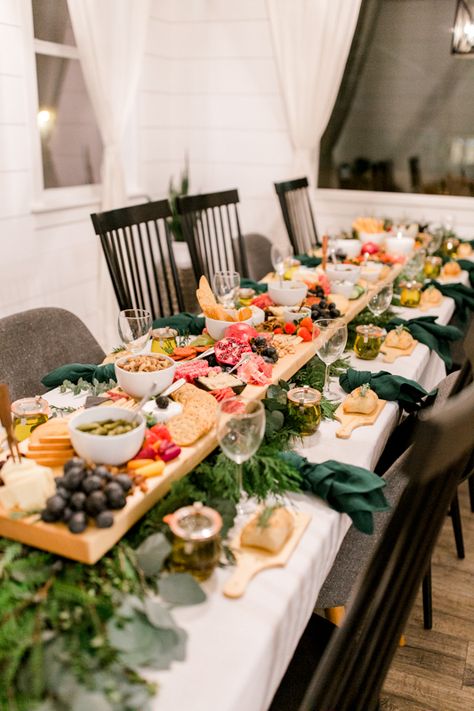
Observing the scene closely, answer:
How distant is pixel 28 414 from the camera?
52.1 inches

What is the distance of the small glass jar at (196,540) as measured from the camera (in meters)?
0.91

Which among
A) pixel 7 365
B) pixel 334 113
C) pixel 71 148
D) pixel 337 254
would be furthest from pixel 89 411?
pixel 334 113

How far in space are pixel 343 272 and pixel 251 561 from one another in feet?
5.03

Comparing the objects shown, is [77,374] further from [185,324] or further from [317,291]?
[317,291]

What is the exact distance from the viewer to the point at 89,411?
112cm

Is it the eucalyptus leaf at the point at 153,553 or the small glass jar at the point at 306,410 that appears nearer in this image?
the eucalyptus leaf at the point at 153,553

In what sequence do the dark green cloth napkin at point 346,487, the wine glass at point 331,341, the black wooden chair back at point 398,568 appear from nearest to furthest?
the black wooden chair back at point 398,568
the dark green cloth napkin at point 346,487
the wine glass at point 331,341

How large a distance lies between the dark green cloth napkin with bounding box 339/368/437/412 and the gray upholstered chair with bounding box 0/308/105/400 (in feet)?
2.70

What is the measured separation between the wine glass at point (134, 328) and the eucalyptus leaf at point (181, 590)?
29.2 inches

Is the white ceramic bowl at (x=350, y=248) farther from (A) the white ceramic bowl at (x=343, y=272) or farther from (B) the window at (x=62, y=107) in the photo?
(B) the window at (x=62, y=107)

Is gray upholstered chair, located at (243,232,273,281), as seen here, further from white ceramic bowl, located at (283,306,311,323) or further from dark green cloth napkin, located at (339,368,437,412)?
dark green cloth napkin, located at (339,368,437,412)

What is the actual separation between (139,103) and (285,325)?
8.98 ft

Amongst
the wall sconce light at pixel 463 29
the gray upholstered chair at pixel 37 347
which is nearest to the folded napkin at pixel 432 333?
the gray upholstered chair at pixel 37 347

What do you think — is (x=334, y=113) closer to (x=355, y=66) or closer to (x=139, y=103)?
(x=355, y=66)
